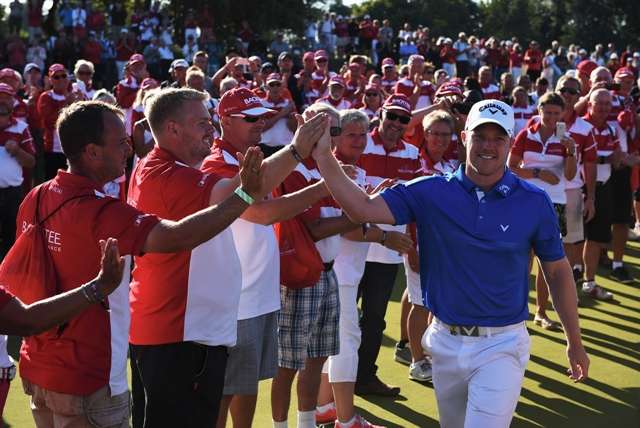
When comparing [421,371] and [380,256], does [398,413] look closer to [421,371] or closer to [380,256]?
[421,371]

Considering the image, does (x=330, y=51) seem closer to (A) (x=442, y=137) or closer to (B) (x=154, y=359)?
(A) (x=442, y=137)

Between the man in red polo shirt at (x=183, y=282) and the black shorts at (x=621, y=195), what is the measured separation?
7490 millimetres

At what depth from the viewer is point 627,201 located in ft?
36.2

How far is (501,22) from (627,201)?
224 feet

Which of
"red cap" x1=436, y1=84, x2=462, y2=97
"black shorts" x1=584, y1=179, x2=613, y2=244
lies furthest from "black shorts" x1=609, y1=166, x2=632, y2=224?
"red cap" x1=436, y1=84, x2=462, y2=97

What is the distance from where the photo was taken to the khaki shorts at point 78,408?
145 inches

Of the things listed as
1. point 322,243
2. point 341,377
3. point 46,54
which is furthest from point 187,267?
point 46,54

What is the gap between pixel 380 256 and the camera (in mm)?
6898

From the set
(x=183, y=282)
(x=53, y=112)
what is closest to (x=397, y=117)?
(x=183, y=282)

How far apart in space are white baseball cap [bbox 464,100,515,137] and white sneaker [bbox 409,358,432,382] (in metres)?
3.30

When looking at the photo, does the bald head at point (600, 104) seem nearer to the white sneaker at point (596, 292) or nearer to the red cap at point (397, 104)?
the white sneaker at point (596, 292)

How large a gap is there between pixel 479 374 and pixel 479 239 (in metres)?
0.61

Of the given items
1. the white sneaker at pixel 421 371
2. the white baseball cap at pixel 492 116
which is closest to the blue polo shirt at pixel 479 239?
the white baseball cap at pixel 492 116

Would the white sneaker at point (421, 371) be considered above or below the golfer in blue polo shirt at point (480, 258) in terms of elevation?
below
